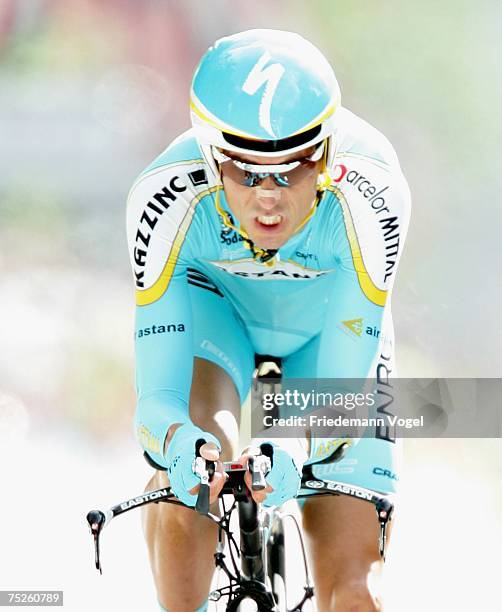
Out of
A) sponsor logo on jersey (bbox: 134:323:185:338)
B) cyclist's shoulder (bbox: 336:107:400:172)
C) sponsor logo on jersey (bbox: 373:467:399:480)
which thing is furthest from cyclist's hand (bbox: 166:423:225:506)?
cyclist's shoulder (bbox: 336:107:400:172)

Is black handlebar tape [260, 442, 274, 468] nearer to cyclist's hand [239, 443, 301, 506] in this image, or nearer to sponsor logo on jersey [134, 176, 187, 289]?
cyclist's hand [239, 443, 301, 506]

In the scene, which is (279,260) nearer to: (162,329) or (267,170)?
(162,329)

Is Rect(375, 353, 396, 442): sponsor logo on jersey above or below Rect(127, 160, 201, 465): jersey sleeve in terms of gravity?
below

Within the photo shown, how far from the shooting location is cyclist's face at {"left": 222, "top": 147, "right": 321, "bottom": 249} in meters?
4.05

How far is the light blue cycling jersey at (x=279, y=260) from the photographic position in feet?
14.3

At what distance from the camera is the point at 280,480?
3684 millimetres

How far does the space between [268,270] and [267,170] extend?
84 cm

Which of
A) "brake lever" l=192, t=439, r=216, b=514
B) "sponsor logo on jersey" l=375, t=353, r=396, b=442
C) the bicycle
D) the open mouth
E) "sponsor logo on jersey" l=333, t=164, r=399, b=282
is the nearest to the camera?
"brake lever" l=192, t=439, r=216, b=514

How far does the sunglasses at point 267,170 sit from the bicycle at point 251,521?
90cm

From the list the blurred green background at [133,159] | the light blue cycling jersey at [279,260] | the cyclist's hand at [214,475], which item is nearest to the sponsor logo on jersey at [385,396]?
the light blue cycling jersey at [279,260]

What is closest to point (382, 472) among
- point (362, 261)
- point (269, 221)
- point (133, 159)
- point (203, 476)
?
point (362, 261)

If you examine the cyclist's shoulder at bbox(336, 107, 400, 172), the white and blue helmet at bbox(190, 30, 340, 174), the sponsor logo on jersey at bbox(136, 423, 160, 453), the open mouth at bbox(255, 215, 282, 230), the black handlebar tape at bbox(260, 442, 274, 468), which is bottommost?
the black handlebar tape at bbox(260, 442, 274, 468)

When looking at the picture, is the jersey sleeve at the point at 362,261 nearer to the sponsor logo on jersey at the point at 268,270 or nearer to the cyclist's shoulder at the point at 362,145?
the cyclist's shoulder at the point at 362,145

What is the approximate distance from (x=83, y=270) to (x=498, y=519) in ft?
11.2
